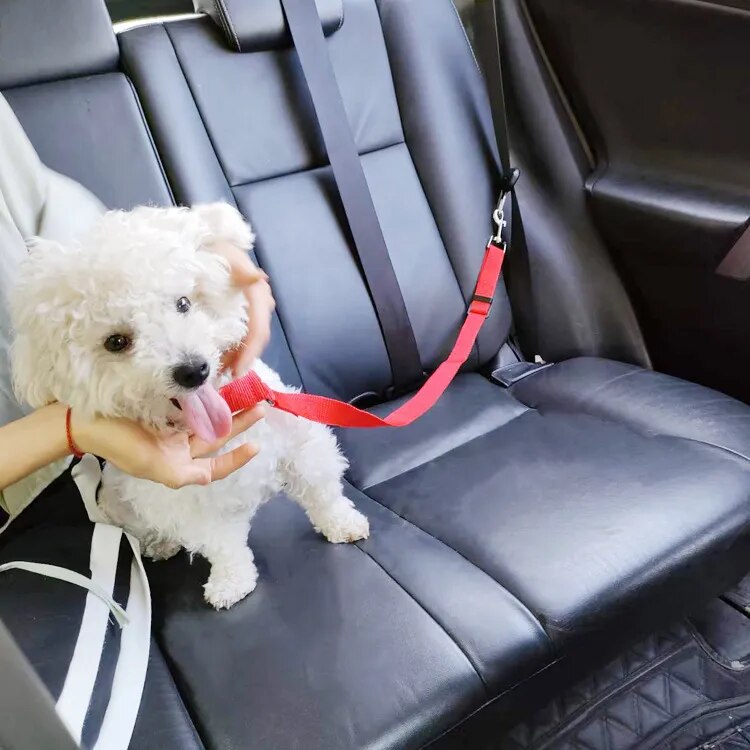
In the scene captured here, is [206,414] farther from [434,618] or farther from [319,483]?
[434,618]

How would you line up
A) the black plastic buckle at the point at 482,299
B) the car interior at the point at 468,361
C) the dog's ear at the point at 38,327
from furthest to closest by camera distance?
the black plastic buckle at the point at 482,299, the car interior at the point at 468,361, the dog's ear at the point at 38,327

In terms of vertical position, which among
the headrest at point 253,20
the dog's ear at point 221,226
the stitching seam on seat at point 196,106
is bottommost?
the dog's ear at point 221,226

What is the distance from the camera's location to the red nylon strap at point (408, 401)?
1145mm

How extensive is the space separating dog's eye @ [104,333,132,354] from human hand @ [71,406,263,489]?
0.33ft

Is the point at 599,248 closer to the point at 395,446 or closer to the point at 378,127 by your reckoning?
the point at 378,127

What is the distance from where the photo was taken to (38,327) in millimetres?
982

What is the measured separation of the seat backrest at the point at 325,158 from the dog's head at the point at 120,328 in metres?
0.52

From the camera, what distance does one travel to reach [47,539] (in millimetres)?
1259

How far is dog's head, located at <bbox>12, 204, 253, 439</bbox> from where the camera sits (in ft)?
3.23

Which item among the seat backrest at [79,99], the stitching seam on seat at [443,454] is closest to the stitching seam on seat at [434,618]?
the stitching seam on seat at [443,454]

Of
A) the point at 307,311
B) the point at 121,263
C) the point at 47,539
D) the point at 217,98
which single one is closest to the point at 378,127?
the point at 217,98

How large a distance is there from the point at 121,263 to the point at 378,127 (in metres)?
0.93

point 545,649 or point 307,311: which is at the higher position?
point 307,311

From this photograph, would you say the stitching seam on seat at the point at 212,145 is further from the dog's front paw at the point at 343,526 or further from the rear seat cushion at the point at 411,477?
the dog's front paw at the point at 343,526
